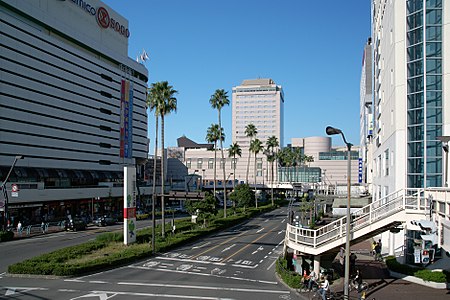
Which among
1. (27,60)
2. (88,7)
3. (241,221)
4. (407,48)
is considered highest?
(88,7)

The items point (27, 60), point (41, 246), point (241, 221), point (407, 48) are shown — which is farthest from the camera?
point (27, 60)

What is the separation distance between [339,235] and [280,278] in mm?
6173

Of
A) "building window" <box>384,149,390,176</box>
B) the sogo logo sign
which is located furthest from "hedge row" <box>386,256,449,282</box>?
the sogo logo sign

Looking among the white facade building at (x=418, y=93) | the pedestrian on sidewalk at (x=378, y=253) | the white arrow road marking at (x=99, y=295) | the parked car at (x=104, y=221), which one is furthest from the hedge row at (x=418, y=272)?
the parked car at (x=104, y=221)

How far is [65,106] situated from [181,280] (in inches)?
2665

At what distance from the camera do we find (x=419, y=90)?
32.4m

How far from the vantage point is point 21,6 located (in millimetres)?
74688

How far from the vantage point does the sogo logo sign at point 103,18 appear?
94438 millimetres

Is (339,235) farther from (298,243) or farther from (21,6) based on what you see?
(21,6)

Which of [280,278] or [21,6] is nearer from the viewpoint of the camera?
[280,278]

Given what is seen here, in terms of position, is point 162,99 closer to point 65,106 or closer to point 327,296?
point 327,296

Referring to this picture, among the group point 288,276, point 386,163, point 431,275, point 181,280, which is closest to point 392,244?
point 386,163

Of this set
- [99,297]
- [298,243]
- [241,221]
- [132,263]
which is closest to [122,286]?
[99,297]

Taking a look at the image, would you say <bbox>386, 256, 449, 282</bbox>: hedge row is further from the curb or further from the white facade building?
the white facade building
